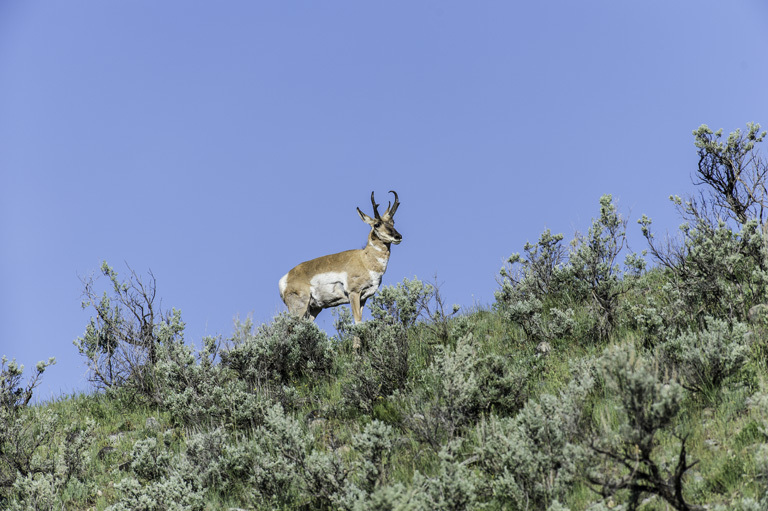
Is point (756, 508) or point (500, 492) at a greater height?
point (500, 492)

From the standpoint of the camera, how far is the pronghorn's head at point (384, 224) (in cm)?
1287

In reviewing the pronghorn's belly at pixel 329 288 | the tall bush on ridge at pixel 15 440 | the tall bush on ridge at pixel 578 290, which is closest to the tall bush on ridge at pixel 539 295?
the tall bush on ridge at pixel 578 290

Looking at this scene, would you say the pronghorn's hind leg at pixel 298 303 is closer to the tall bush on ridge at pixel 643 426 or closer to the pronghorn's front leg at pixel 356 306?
the pronghorn's front leg at pixel 356 306

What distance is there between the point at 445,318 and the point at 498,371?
8.19 feet

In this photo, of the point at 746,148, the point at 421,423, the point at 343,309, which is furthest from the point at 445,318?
the point at 746,148

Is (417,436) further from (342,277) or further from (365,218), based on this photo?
(365,218)

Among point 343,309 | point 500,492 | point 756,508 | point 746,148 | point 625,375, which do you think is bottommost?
point 756,508

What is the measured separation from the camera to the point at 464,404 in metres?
6.55

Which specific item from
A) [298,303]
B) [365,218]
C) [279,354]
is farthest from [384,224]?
[279,354]

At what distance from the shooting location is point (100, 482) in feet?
25.7

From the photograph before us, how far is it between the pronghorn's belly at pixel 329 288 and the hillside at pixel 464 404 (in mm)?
1491

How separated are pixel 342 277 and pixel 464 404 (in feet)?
20.5

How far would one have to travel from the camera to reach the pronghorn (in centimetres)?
1249

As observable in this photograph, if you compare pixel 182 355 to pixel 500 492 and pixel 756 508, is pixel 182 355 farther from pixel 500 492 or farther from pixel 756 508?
pixel 756 508
